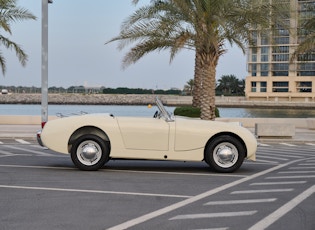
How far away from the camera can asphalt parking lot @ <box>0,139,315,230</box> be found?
20.0 ft

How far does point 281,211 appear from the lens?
6773 millimetres

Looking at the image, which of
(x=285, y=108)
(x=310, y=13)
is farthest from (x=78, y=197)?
(x=285, y=108)

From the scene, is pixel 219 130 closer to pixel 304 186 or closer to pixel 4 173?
pixel 304 186

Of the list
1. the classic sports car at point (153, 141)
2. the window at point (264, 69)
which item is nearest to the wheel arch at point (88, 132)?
the classic sports car at point (153, 141)

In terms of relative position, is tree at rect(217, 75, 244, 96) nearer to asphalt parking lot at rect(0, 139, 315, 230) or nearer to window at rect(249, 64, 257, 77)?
window at rect(249, 64, 257, 77)

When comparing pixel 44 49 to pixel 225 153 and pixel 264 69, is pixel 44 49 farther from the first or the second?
pixel 264 69

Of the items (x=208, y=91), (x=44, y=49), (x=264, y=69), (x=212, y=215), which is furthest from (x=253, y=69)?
(x=212, y=215)

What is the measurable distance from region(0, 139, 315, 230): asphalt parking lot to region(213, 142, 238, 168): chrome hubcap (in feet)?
0.81

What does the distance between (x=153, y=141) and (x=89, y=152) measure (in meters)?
1.25

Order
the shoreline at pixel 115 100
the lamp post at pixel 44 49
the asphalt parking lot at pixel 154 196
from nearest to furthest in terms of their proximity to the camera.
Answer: the asphalt parking lot at pixel 154 196, the lamp post at pixel 44 49, the shoreline at pixel 115 100

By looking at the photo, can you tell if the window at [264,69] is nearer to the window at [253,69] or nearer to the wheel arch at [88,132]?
the window at [253,69]

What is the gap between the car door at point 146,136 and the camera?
1024cm

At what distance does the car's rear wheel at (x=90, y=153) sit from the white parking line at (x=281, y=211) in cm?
389

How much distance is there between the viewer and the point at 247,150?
10.3m
